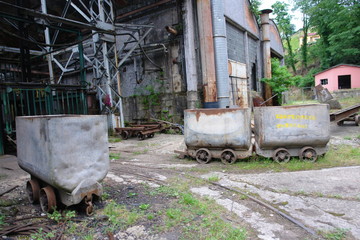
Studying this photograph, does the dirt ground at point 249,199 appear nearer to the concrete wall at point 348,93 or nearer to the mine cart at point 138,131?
the mine cart at point 138,131

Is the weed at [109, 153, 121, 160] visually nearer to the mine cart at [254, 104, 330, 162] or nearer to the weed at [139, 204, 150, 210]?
the weed at [139, 204, 150, 210]

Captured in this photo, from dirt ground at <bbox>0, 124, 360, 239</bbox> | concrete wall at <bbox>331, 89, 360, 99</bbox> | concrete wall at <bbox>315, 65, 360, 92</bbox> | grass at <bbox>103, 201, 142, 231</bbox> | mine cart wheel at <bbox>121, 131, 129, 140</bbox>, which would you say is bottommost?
dirt ground at <bbox>0, 124, 360, 239</bbox>

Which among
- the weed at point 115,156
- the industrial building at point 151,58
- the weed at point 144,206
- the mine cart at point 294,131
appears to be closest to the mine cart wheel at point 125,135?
the industrial building at point 151,58

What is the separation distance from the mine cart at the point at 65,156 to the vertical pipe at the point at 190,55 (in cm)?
817

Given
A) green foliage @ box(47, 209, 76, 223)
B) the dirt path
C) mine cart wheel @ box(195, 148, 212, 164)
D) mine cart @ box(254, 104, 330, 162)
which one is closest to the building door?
mine cart @ box(254, 104, 330, 162)

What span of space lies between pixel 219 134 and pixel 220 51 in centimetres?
667

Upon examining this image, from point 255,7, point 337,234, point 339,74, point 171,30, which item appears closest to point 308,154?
point 337,234

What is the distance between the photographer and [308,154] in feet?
19.5

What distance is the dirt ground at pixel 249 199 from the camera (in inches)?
121

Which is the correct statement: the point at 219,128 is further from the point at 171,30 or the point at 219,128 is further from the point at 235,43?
the point at 235,43

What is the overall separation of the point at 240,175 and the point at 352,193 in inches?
79.7

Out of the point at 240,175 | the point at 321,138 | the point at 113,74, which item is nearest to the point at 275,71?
the point at 113,74

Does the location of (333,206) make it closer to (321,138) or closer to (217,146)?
(321,138)

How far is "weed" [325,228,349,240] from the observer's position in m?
2.82
